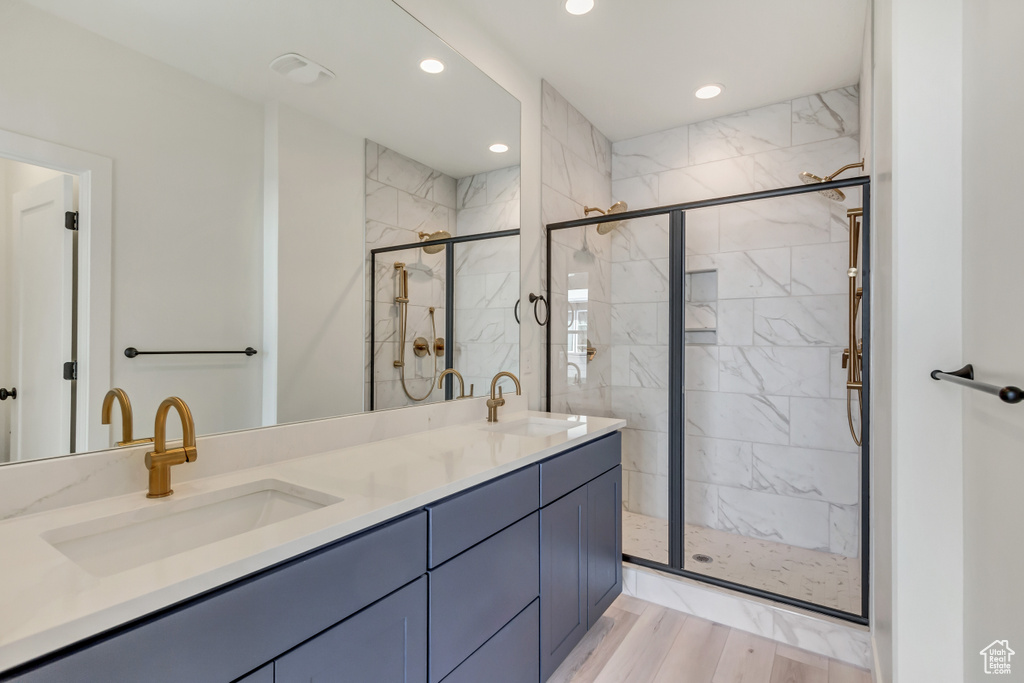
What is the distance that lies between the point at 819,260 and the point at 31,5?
3.09 metres

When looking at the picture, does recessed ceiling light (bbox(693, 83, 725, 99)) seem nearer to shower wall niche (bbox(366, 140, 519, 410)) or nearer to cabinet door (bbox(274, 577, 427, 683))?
shower wall niche (bbox(366, 140, 519, 410))

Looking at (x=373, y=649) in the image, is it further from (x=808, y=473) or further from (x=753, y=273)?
(x=753, y=273)

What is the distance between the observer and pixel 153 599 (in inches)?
27.1

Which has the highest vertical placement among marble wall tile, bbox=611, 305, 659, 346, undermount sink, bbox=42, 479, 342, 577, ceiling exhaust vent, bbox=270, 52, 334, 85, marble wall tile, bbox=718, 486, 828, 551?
ceiling exhaust vent, bbox=270, 52, 334, 85

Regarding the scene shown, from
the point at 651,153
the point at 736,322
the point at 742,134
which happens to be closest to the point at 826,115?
the point at 742,134

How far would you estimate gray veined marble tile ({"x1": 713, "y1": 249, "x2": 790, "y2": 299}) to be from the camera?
2.73 m

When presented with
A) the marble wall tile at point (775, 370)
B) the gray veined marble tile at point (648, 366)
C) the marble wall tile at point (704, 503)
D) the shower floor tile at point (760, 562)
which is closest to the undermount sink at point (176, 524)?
the shower floor tile at point (760, 562)

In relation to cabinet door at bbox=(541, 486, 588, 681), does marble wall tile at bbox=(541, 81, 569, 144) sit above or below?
above

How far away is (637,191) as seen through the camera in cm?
333

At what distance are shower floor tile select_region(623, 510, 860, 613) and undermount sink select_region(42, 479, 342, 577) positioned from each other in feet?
6.30

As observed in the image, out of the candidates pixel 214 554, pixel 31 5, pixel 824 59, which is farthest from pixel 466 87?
pixel 214 554

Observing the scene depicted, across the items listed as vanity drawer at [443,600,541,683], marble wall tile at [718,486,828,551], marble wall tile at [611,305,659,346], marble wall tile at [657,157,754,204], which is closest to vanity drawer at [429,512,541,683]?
vanity drawer at [443,600,541,683]

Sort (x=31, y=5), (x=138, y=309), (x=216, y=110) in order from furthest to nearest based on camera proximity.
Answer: (x=216, y=110) < (x=138, y=309) < (x=31, y=5)

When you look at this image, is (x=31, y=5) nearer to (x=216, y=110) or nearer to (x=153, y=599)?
(x=216, y=110)
